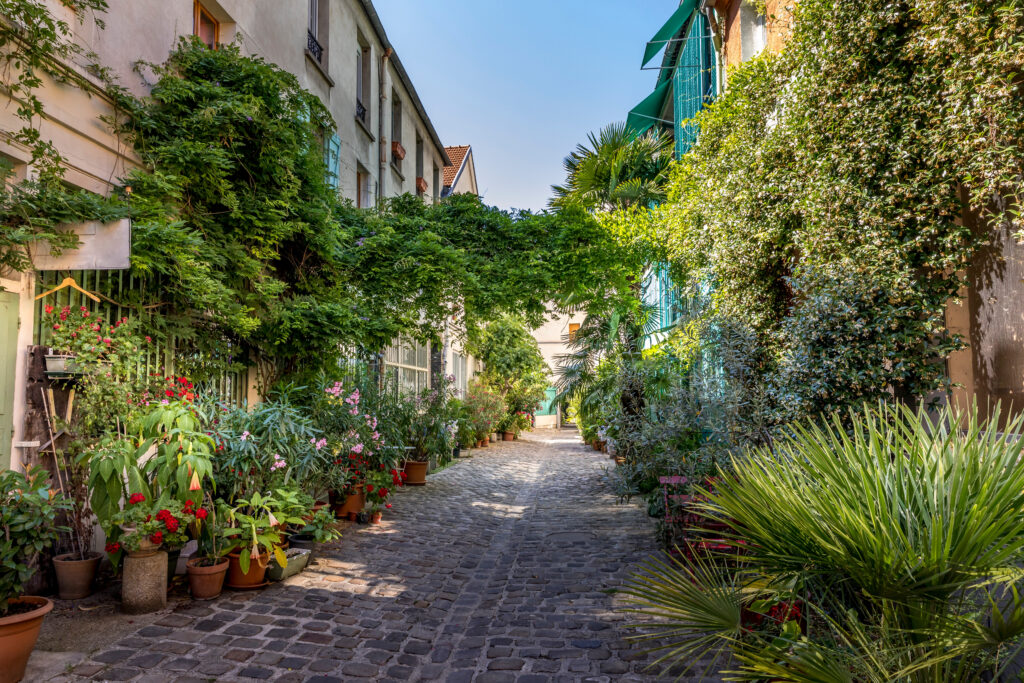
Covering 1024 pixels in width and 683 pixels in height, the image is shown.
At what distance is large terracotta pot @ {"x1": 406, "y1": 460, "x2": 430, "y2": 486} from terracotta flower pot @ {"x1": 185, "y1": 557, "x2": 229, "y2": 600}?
5.56m

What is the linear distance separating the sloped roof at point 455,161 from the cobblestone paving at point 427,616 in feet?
48.2

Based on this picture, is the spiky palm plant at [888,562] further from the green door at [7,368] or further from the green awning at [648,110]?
the green awning at [648,110]

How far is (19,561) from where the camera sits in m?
3.41

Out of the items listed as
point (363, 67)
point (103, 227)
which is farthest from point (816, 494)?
point (363, 67)

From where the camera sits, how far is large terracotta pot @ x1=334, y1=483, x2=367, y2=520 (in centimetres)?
712

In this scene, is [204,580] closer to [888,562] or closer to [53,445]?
[53,445]

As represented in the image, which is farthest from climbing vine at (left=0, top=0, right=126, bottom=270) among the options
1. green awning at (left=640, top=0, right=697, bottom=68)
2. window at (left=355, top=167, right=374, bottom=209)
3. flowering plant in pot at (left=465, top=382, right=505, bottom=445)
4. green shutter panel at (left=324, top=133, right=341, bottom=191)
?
flowering plant in pot at (left=465, top=382, right=505, bottom=445)

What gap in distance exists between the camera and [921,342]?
4.82m

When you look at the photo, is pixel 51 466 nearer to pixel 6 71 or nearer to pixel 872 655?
pixel 6 71

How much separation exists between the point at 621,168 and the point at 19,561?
11358mm

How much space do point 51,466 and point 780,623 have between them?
4870mm

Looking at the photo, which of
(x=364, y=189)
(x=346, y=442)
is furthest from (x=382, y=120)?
(x=346, y=442)

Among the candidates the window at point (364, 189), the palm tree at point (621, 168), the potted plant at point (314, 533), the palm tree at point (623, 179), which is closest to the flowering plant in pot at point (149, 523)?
the potted plant at point (314, 533)

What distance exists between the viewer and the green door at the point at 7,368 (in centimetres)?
425
